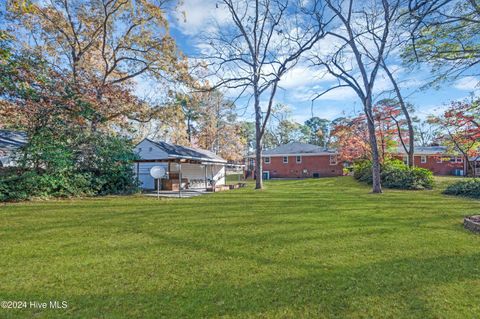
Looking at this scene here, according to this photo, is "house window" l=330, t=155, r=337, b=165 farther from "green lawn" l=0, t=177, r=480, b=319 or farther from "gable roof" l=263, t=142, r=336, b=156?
"green lawn" l=0, t=177, r=480, b=319

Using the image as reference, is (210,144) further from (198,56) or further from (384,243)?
(384,243)

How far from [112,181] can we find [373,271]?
12.9 metres

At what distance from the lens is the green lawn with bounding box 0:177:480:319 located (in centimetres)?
242

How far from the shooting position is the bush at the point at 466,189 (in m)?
11.5

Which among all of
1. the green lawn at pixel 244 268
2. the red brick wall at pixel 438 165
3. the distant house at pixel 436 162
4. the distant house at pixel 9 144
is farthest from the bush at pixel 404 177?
the distant house at pixel 9 144

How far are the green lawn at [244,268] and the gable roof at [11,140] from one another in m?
6.07

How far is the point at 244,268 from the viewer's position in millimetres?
3361

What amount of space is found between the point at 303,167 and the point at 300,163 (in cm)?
60

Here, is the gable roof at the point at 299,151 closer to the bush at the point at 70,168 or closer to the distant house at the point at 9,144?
the bush at the point at 70,168

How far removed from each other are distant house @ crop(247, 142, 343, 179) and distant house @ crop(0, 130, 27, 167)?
2205 cm

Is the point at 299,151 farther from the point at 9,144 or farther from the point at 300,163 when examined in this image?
the point at 9,144

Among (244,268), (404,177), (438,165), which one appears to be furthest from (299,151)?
(244,268)

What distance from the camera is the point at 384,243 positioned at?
4.39 metres

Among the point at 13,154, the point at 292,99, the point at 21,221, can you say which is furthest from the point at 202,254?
the point at 292,99
